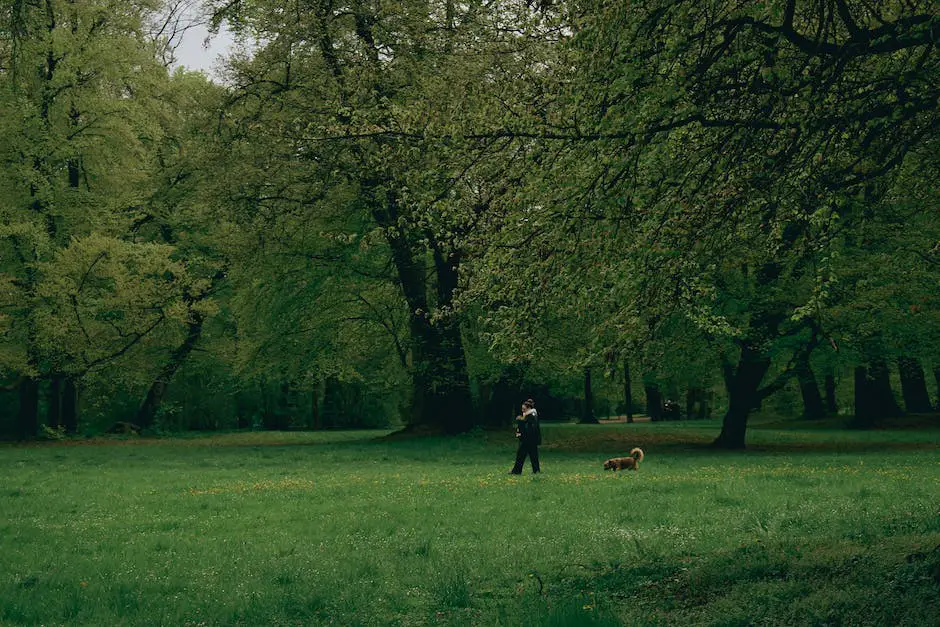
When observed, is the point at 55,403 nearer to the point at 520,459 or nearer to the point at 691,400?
the point at 520,459

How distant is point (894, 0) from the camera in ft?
35.3

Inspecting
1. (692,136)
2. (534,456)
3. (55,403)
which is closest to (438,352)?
(534,456)

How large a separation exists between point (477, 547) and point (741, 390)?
23.2 metres

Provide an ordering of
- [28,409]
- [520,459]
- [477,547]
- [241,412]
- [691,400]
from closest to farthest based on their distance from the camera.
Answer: [477,547] → [520,459] → [28,409] → [241,412] → [691,400]

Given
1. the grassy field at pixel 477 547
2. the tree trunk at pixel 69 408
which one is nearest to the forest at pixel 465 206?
the tree trunk at pixel 69 408

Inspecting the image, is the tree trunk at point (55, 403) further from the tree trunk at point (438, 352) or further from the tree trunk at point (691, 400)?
the tree trunk at point (691, 400)

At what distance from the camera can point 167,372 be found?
45812 millimetres

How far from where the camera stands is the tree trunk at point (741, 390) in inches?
1259

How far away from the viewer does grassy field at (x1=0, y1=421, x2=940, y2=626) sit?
8.20 meters

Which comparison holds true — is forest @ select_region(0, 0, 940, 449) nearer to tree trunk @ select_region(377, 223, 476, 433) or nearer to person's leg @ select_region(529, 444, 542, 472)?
tree trunk @ select_region(377, 223, 476, 433)

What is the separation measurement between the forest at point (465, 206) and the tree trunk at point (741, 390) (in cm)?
13

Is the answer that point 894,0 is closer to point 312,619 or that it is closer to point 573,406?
point 312,619

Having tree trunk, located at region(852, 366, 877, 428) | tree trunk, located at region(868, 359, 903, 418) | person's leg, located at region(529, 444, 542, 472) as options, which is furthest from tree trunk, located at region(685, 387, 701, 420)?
person's leg, located at region(529, 444, 542, 472)

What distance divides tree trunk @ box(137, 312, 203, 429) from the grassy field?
22425mm
